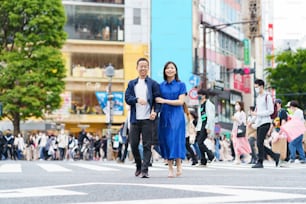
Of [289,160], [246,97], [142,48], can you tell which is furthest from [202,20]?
[289,160]

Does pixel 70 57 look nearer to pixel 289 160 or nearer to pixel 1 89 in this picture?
pixel 1 89

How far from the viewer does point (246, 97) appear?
2697 inches

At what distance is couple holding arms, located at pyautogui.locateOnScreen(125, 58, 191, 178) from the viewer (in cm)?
1064

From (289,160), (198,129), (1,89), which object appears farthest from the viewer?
(1,89)

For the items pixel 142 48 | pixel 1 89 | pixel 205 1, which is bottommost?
pixel 1 89

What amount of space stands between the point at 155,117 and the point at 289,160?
10.8 metres

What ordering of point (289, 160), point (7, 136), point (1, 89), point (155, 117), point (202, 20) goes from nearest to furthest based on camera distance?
point (155, 117), point (289, 160), point (7, 136), point (1, 89), point (202, 20)

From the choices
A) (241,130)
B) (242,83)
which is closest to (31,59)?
(241,130)

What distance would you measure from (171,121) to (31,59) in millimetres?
30398

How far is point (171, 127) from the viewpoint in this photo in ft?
35.5

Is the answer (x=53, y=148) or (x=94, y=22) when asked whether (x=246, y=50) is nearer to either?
(x=94, y=22)

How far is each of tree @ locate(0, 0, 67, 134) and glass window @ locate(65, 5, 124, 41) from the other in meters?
9.99

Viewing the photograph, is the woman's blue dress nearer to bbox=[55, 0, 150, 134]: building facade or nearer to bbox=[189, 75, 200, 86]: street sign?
bbox=[189, 75, 200, 86]: street sign

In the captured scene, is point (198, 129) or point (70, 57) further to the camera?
point (70, 57)
